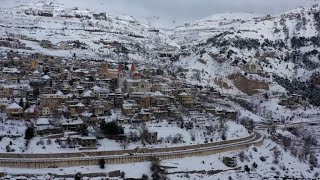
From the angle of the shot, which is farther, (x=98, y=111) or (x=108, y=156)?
(x=98, y=111)

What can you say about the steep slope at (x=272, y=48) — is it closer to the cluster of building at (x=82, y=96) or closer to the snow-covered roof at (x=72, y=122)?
the cluster of building at (x=82, y=96)

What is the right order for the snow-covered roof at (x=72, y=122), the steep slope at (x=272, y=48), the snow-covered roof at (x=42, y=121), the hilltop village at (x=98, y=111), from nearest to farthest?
the hilltop village at (x=98, y=111), the snow-covered roof at (x=42, y=121), the snow-covered roof at (x=72, y=122), the steep slope at (x=272, y=48)

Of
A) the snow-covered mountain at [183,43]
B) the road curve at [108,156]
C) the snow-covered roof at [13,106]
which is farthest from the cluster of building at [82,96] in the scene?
the snow-covered mountain at [183,43]

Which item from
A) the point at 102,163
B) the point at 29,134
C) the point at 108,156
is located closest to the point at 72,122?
the point at 29,134

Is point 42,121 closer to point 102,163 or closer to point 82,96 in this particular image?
point 102,163

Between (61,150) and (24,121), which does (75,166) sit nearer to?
(61,150)

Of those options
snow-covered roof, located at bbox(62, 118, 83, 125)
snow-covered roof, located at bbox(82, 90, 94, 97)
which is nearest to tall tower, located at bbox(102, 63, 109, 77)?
snow-covered roof, located at bbox(82, 90, 94, 97)
